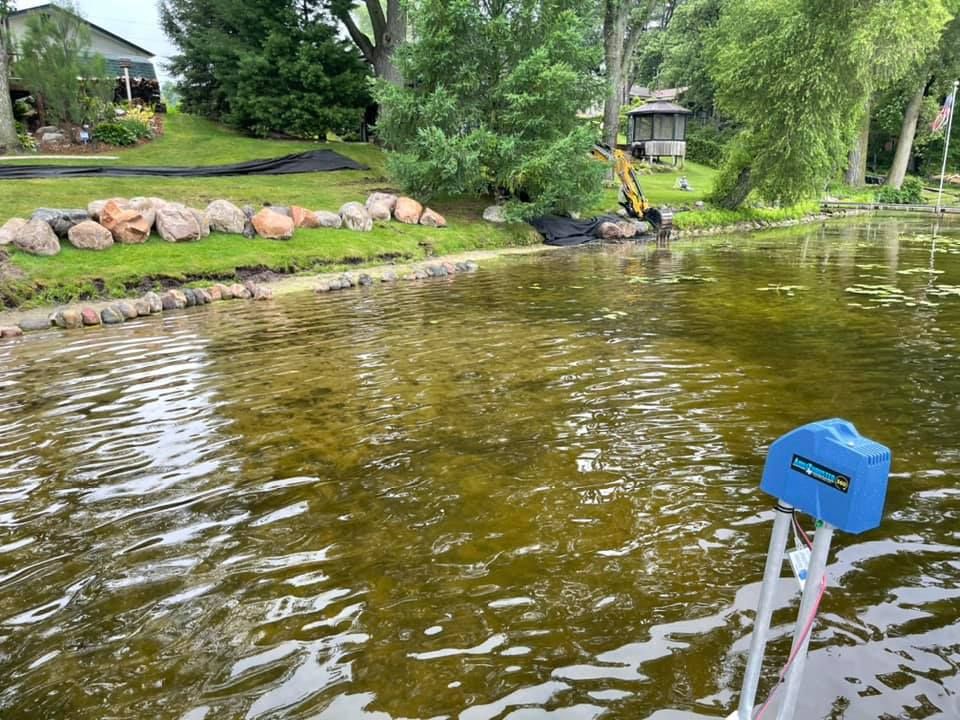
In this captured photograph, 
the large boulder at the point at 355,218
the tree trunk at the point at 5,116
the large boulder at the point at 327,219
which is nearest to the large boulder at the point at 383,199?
the large boulder at the point at 355,218

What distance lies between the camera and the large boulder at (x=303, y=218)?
51.1 ft

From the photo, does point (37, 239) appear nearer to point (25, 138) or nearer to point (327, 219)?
point (327, 219)

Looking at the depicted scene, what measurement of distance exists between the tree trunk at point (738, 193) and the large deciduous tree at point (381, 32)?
40.7 feet

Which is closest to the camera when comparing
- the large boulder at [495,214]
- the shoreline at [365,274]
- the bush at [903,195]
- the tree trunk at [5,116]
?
the shoreline at [365,274]

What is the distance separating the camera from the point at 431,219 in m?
18.0

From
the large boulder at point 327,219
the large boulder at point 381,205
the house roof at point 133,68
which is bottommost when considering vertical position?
the large boulder at point 327,219

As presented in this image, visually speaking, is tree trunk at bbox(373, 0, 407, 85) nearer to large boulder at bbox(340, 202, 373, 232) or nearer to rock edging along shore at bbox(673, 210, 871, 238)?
large boulder at bbox(340, 202, 373, 232)

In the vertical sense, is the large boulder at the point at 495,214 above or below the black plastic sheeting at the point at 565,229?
above

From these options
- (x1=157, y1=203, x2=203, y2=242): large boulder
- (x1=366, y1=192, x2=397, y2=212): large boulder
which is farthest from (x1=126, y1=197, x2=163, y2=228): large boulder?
(x1=366, y1=192, x2=397, y2=212): large boulder

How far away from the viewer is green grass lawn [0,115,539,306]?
11.4m

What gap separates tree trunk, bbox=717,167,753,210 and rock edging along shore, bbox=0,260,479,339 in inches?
531

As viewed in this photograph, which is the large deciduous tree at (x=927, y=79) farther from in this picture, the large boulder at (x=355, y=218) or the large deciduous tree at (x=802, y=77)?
the large boulder at (x=355, y=218)

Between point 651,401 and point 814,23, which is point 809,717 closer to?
point 651,401

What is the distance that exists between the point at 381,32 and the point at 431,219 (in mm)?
10659
